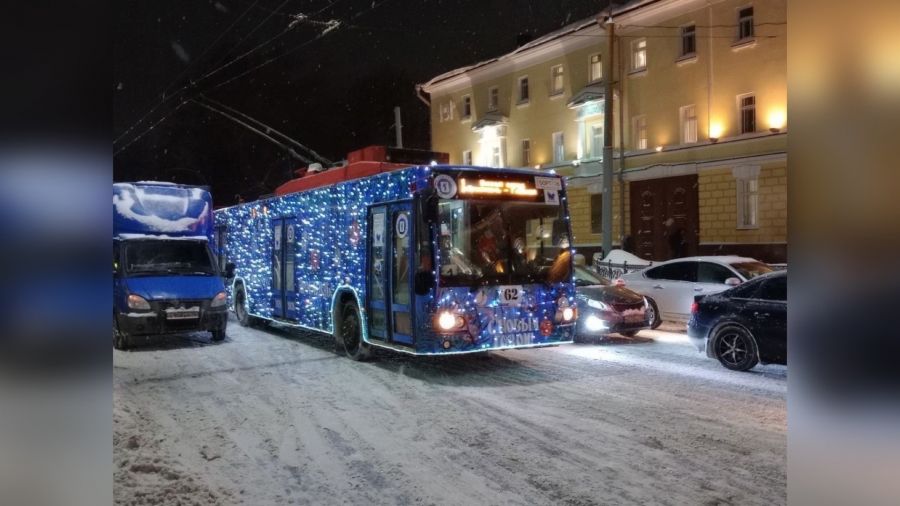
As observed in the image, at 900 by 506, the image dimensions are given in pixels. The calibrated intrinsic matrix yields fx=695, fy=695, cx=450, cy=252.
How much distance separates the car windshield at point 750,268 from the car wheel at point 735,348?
179 inches

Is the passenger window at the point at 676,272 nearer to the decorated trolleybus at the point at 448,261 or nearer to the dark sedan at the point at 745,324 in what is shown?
the dark sedan at the point at 745,324

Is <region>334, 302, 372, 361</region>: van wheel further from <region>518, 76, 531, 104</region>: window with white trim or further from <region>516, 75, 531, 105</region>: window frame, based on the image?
<region>518, 76, 531, 104</region>: window with white trim

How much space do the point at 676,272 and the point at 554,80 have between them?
24.4 m

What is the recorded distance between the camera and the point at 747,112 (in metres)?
28.3

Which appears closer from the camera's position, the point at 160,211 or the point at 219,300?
the point at 219,300

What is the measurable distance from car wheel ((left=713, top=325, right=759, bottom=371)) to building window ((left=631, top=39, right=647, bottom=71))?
24.7 metres

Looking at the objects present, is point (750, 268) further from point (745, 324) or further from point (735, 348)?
point (745, 324)

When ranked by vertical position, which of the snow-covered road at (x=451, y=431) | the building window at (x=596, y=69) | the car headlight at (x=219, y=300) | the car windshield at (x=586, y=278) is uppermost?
the building window at (x=596, y=69)

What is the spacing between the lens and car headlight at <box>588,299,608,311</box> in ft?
42.5

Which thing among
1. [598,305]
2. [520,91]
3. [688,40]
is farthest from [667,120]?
[598,305]

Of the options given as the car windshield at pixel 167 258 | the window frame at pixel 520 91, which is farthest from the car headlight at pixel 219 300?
the window frame at pixel 520 91

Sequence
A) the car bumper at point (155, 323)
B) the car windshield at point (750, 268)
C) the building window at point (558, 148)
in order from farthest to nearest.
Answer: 1. the building window at point (558, 148)
2. the car windshield at point (750, 268)
3. the car bumper at point (155, 323)

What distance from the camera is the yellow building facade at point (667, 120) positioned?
2748 cm

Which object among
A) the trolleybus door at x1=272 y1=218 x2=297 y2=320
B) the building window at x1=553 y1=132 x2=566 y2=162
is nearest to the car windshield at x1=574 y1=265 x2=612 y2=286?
the trolleybus door at x1=272 y1=218 x2=297 y2=320
